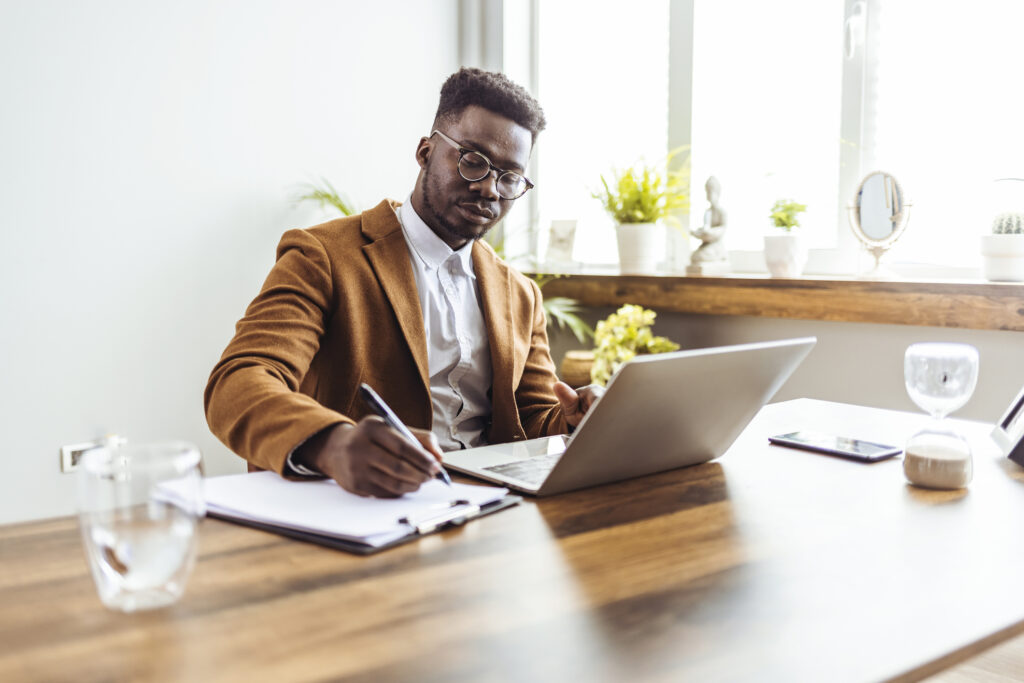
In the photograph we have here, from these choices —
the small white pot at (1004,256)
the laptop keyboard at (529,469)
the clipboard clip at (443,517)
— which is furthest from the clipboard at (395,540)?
the small white pot at (1004,256)

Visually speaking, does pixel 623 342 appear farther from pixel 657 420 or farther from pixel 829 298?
pixel 657 420

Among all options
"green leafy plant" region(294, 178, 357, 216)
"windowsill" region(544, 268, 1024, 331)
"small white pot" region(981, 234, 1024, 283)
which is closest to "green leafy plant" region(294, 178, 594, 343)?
"green leafy plant" region(294, 178, 357, 216)

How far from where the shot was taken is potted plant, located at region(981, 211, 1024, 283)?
216cm

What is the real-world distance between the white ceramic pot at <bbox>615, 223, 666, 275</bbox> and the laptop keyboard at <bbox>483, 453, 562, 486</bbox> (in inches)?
79.0

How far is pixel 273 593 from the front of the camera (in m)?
0.74

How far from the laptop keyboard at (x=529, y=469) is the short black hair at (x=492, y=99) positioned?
0.76 metres

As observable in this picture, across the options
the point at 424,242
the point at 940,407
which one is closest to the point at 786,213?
the point at 424,242

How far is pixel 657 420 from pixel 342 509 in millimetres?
389

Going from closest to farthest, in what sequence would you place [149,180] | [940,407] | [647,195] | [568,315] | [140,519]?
[140,519] < [940,407] < [149,180] < [647,195] < [568,315]

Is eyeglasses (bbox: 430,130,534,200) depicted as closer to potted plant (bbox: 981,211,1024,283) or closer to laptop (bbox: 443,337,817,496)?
laptop (bbox: 443,337,817,496)

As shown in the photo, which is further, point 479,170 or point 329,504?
point 479,170

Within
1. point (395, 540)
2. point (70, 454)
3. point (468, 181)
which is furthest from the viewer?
point (70, 454)

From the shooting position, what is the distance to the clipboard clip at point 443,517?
897mm

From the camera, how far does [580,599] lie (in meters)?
0.73
